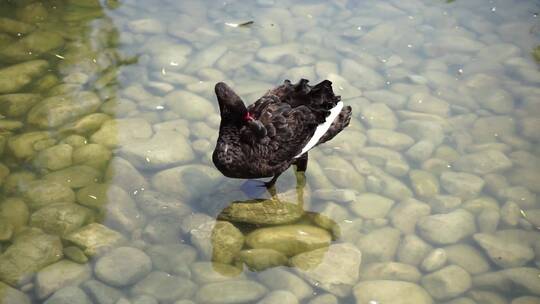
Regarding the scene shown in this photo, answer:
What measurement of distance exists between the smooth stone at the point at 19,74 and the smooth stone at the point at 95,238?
2019 mm

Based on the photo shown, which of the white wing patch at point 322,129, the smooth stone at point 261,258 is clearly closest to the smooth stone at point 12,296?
the smooth stone at point 261,258

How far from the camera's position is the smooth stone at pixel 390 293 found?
4.19 meters

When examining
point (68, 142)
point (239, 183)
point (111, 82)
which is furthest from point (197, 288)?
point (111, 82)

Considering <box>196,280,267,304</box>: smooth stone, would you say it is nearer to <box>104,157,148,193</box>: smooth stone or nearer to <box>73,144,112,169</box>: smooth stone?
<box>104,157,148,193</box>: smooth stone

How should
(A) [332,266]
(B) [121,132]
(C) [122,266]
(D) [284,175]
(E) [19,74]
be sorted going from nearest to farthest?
(C) [122,266] → (A) [332,266] → (D) [284,175] → (B) [121,132] → (E) [19,74]

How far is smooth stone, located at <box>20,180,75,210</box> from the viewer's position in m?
4.75

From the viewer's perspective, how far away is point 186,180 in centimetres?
505

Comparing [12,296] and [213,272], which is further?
[213,272]

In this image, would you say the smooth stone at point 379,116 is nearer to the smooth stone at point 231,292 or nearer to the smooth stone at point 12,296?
the smooth stone at point 231,292

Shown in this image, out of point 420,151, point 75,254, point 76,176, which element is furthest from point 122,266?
point 420,151

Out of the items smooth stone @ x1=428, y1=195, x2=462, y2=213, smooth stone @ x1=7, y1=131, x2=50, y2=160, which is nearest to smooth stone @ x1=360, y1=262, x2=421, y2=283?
smooth stone @ x1=428, y1=195, x2=462, y2=213

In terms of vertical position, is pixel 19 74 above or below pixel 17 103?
above

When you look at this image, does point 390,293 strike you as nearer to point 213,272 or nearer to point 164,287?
point 213,272

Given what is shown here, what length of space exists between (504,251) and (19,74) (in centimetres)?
466
